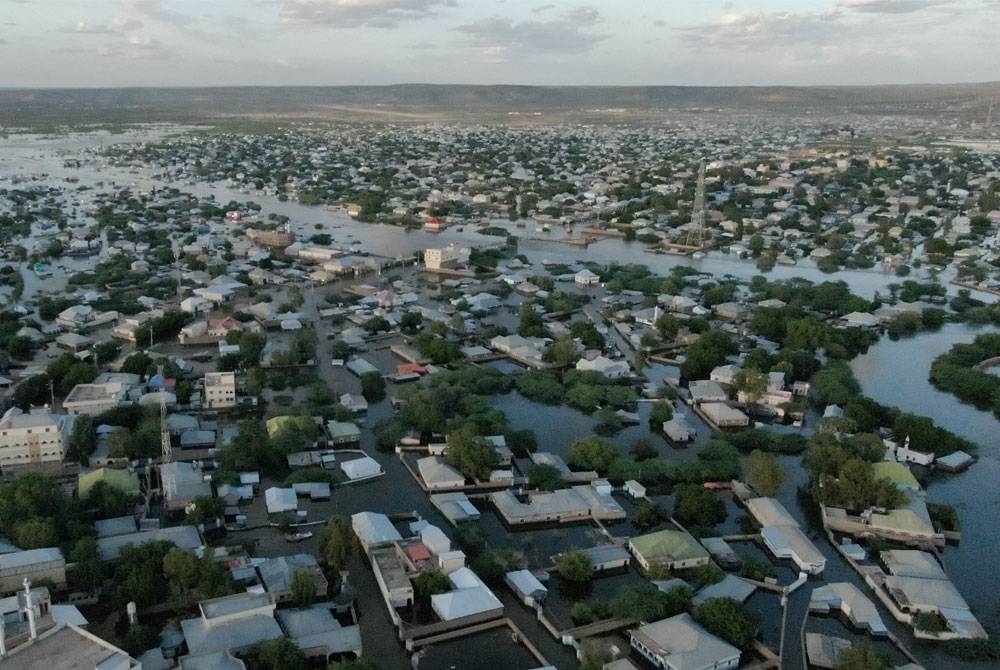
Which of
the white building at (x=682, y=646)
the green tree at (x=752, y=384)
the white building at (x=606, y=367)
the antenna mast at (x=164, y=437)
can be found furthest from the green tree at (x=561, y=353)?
the white building at (x=682, y=646)

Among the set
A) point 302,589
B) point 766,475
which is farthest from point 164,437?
point 766,475

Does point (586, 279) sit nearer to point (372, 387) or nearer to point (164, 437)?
point (372, 387)

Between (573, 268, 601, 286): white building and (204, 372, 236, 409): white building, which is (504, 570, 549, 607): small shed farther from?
(573, 268, 601, 286): white building

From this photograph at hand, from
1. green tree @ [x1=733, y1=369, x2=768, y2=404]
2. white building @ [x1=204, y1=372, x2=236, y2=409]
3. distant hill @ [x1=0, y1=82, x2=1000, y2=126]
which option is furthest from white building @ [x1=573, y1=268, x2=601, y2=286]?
distant hill @ [x1=0, y1=82, x2=1000, y2=126]

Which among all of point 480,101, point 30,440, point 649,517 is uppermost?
point 480,101

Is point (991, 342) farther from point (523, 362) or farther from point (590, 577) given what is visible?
point (590, 577)

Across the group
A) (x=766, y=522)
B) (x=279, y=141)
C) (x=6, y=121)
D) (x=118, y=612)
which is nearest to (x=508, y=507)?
(x=766, y=522)
